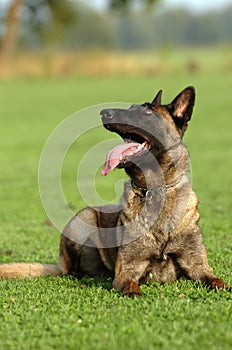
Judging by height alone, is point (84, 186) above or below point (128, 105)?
below

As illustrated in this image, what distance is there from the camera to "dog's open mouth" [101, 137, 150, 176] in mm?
5379

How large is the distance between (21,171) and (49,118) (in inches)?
514

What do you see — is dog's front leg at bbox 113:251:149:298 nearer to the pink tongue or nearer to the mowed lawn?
the mowed lawn

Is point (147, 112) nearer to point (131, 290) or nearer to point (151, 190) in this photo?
point (151, 190)

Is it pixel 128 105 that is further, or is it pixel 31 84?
pixel 31 84

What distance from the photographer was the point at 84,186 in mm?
12445

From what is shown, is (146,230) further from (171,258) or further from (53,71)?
(53,71)

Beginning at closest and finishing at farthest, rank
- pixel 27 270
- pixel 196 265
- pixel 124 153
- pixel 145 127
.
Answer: pixel 124 153 → pixel 145 127 → pixel 196 265 → pixel 27 270

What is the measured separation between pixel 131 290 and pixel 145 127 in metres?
1.35

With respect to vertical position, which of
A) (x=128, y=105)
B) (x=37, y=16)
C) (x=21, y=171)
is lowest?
(x=21, y=171)

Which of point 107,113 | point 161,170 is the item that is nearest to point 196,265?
point 161,170

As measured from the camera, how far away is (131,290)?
5324 millimetres

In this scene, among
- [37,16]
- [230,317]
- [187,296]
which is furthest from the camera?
[37,16]

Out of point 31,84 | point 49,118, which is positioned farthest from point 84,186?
point 31,84
